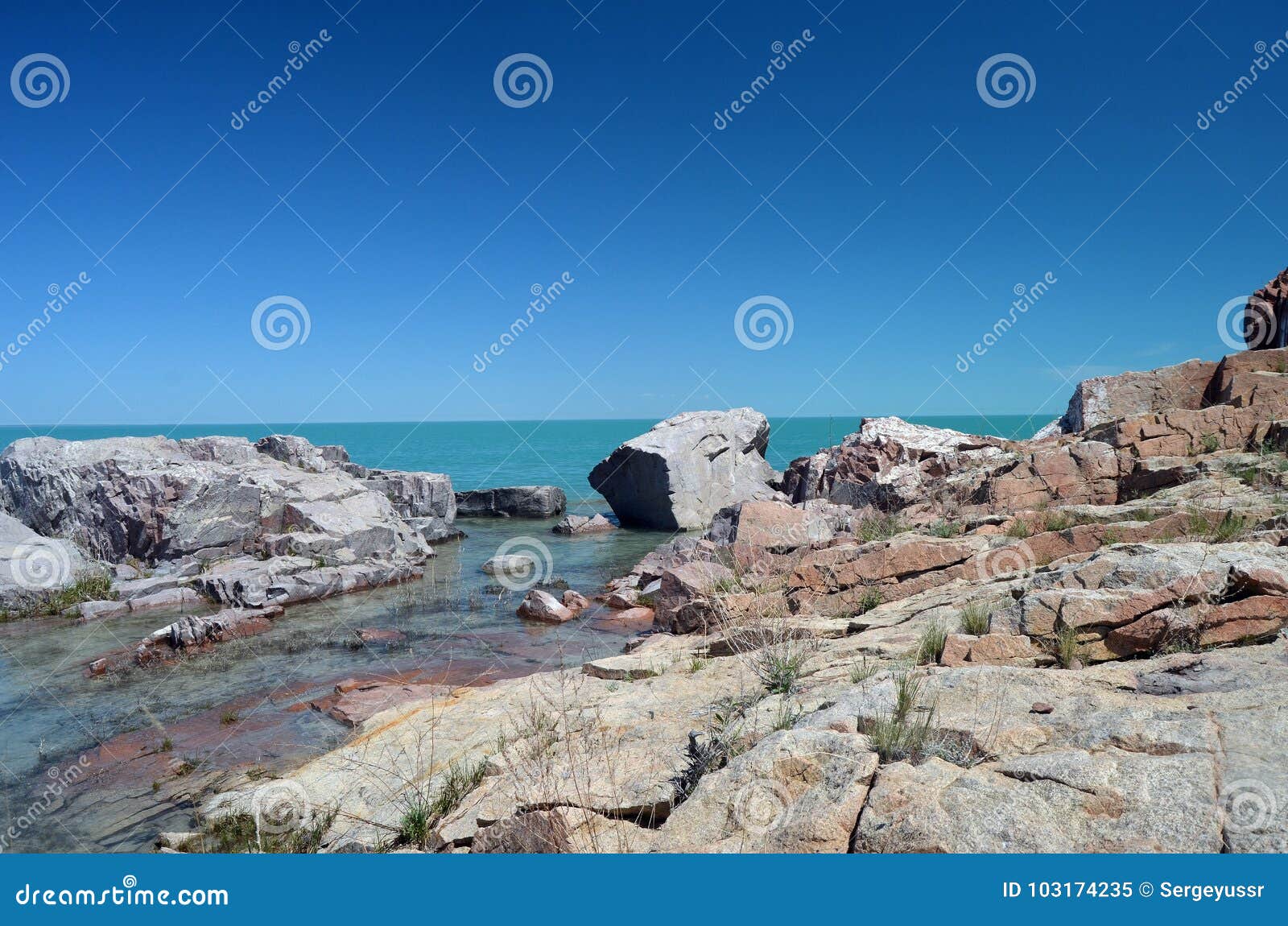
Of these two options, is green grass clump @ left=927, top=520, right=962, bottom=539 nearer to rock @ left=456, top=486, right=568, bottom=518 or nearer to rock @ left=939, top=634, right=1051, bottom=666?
rock @ left=939, top=634, right=1051, bottom=666

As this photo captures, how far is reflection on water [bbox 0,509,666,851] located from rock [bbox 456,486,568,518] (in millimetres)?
12825

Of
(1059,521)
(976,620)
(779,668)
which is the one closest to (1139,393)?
(1059,521)

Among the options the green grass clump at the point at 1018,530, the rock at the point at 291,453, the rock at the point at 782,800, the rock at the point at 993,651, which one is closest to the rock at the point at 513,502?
the rock at the point at 291,453

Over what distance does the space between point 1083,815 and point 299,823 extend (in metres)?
5.62

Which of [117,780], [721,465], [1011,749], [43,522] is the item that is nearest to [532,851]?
[1011,749]

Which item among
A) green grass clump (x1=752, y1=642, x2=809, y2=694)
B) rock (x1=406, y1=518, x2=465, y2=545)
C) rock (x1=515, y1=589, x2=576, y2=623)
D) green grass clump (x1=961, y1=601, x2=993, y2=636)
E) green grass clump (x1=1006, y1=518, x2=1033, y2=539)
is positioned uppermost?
rock (x1=406, y1=518, x2=465, y2=545)

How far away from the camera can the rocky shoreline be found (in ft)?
Answer: 11.1

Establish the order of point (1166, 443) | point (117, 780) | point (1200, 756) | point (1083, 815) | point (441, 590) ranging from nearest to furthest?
point (1083, 815) < point (1200, 756) < point (117, 780) < point (1166, 443) < point (441, 590)

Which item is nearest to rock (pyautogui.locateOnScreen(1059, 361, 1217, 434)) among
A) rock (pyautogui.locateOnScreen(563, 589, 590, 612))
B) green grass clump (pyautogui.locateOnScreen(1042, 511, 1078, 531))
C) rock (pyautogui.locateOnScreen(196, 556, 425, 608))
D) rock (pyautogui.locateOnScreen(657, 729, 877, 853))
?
green grass clump (pyautogui.locateOnScreen(1042, 511, 1078, 531))

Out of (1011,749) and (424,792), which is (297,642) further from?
(1011,749)

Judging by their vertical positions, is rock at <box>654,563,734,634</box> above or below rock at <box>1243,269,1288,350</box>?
below

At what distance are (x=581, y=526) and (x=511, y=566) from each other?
6.69 metres

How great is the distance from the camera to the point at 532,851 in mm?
3850

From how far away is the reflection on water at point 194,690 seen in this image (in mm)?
7473
